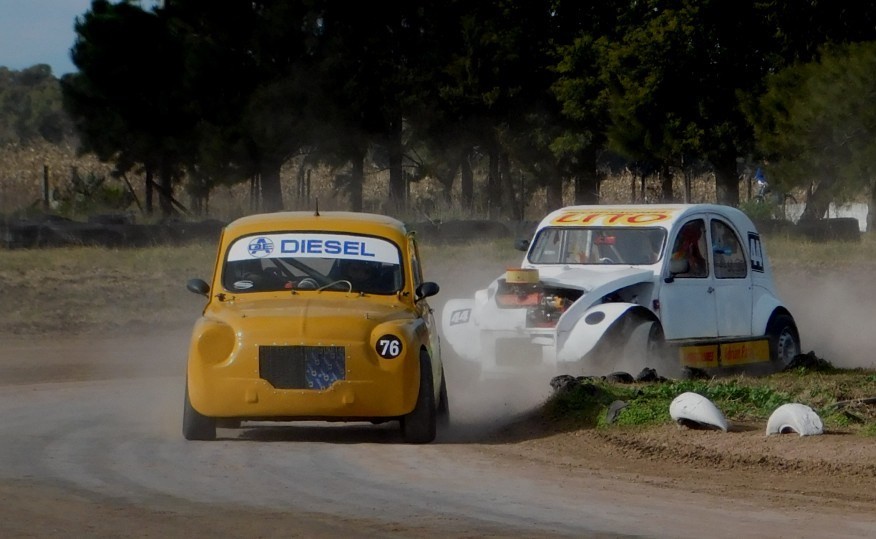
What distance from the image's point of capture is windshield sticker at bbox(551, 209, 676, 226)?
15.0 metres

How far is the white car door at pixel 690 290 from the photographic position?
1438cm

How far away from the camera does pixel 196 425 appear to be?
10.5 meters

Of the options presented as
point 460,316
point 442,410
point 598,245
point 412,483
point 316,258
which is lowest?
point 412,483

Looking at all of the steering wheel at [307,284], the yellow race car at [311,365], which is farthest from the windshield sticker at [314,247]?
the yellow race car at [311,365]

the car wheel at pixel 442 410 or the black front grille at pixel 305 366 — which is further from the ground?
the black front grille at pixel 305 366

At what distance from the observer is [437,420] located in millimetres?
11773

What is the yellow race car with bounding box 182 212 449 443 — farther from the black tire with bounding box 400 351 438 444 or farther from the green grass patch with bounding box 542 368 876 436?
the green grass patch with bounding box 542 368 876 436

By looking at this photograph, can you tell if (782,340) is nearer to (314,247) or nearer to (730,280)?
(730,280)

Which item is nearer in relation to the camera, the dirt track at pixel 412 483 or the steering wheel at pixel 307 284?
the dirt track at pixel 412 483

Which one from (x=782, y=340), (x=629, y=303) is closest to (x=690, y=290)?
(x=629, y=303)

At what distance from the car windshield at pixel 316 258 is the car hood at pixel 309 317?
416 mm

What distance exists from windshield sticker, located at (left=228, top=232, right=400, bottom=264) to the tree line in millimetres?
28888

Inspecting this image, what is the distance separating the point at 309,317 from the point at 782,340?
697 cm

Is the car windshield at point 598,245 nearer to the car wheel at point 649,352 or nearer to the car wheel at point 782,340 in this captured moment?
the car wheel at point 649,352
